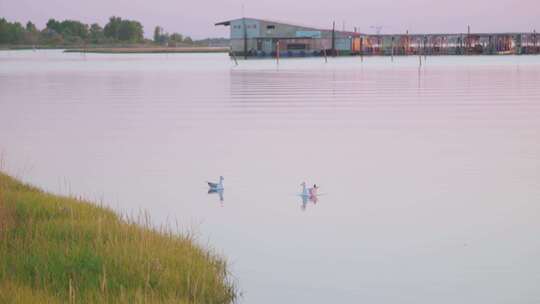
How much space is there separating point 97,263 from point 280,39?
12374 centimetres

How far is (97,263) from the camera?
7785 mm

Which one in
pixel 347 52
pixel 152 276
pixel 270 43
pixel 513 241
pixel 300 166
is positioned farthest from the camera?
pixel 347 52

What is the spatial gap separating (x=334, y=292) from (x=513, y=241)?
9.93 feet

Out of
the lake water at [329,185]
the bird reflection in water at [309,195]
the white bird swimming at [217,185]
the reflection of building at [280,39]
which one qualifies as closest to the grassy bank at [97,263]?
the lake water at [329,185]

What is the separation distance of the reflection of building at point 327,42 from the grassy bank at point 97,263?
103596 mm

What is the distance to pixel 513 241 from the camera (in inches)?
412

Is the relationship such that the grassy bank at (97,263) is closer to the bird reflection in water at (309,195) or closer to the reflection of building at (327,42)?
the bird reflection in water at (309,195)

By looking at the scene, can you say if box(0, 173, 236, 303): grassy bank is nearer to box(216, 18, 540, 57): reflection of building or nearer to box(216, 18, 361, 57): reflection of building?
box(216, 18, 540, 57): reflection of building

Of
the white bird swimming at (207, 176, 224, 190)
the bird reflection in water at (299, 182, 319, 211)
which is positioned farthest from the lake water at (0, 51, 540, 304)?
the white bird swimming at (207, 176, 224, 190)

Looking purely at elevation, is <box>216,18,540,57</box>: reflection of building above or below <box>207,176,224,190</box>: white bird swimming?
above

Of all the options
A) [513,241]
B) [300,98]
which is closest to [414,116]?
[300,98]

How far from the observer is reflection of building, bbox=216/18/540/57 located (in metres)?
127

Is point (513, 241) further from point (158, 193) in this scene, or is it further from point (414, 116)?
Answer: point (414, 116)

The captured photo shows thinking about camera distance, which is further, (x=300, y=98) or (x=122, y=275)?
(x=300, y=98)
